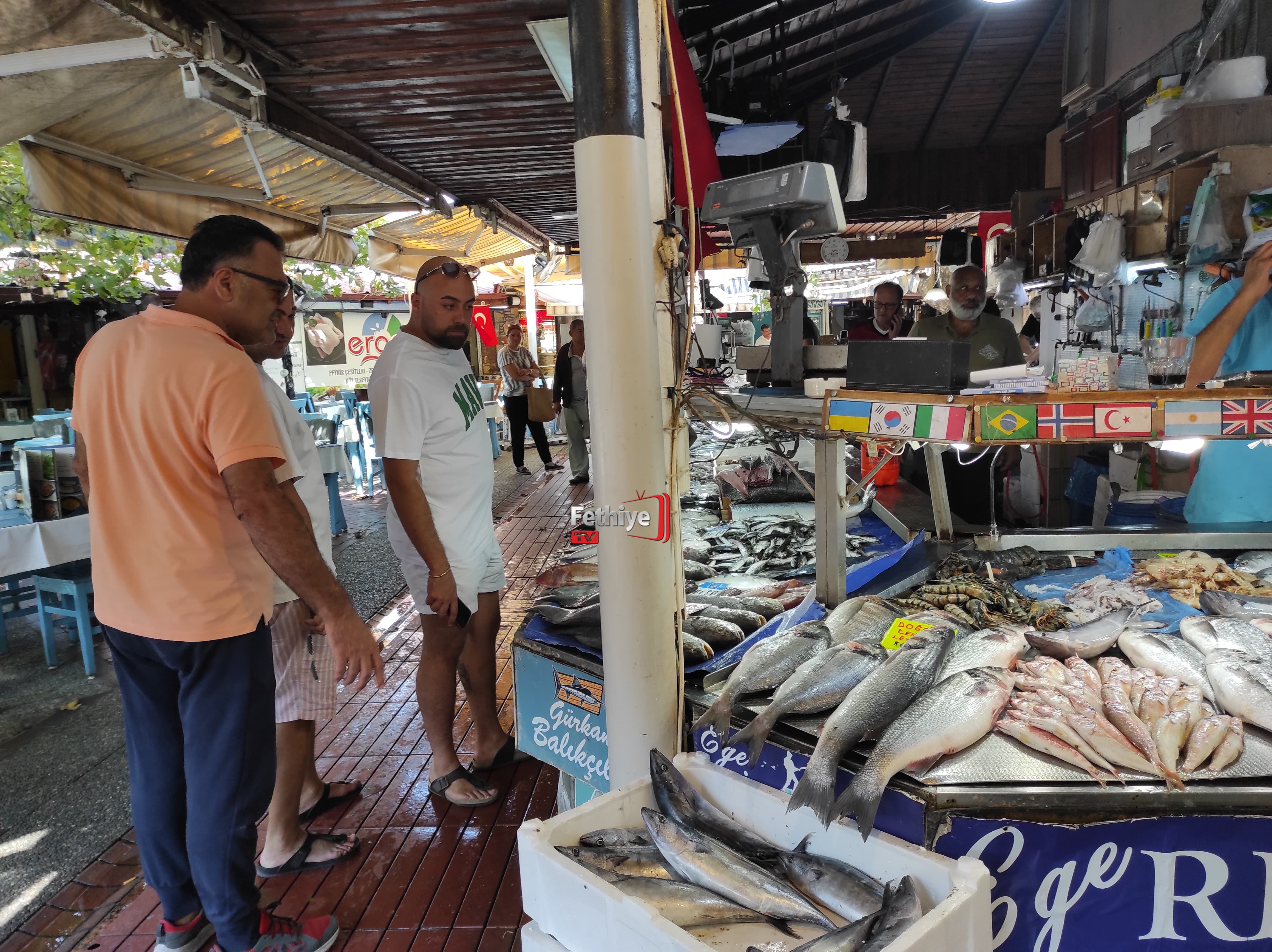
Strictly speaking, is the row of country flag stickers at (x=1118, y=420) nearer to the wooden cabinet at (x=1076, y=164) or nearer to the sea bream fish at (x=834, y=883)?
the sea bream fish at (x=834, y=883)

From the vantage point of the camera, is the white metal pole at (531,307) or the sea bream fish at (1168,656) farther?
the white metal pole at (531,307)

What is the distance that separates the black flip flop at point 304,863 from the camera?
323 cm

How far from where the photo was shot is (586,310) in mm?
2123

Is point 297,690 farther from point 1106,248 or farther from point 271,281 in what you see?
point 1106,248

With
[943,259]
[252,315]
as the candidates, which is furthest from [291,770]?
[943,259]

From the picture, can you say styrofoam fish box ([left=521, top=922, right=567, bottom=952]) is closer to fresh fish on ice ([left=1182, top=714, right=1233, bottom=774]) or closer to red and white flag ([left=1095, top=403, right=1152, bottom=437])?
fresh fish on ice ([left=1182, top=714, right=1233, bottom=774])

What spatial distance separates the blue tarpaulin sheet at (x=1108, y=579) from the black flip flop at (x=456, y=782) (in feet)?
8.52

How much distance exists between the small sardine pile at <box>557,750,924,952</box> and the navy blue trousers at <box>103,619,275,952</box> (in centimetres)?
128

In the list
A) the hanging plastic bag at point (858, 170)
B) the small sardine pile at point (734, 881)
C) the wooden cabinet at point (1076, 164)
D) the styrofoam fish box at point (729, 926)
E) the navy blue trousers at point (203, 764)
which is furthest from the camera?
the wooden cabinet at point (1076, 164)

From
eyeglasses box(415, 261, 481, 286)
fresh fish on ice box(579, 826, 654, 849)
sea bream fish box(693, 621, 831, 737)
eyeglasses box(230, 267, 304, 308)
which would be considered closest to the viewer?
fresh fish on ice box(579, 826, 654, 849)

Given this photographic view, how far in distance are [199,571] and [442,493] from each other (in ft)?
4.10

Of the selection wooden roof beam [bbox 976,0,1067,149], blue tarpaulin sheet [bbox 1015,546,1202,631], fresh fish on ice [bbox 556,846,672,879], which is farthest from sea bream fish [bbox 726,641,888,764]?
wooden roof beam [bbox 976,0,1067,149]

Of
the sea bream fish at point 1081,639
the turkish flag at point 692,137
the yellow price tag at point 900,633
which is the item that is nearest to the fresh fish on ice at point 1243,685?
the sea bream fish at point 1081,639

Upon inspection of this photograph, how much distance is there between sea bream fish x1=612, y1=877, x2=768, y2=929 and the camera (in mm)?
1735
